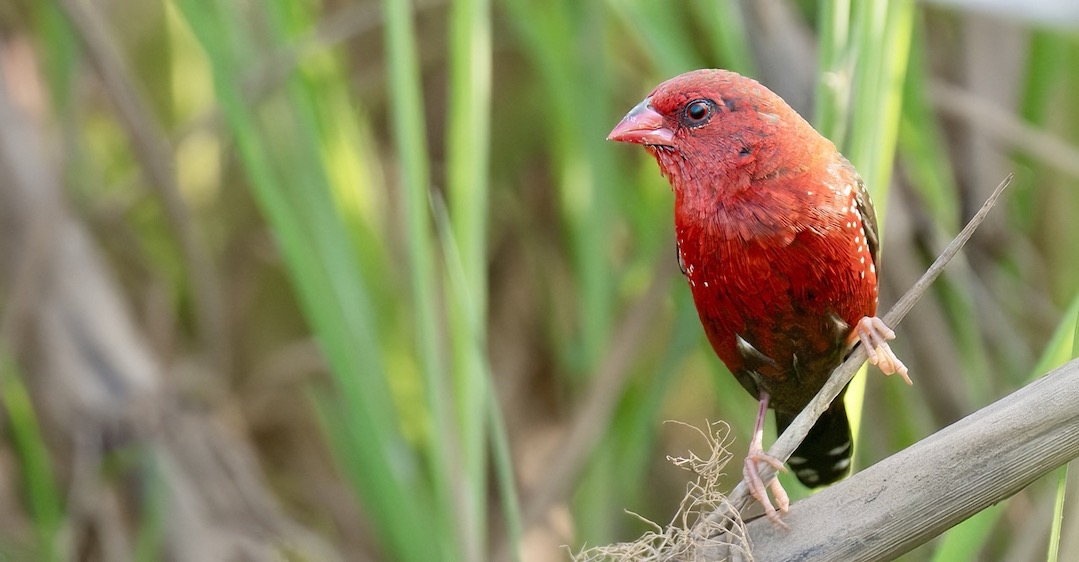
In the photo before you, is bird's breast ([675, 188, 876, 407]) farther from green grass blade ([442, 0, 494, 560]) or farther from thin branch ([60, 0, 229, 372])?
thin branch ([60, 0, 229, 372])

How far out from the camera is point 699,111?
1678mm

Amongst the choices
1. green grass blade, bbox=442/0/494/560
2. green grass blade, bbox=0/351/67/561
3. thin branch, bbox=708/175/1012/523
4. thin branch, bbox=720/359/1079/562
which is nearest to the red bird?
thin branch, bbox=708/175/1012/523

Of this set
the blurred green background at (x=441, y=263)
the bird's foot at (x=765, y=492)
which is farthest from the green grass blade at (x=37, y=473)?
the bird's foot at (x=765, y=492)

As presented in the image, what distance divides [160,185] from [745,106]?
1.67 m

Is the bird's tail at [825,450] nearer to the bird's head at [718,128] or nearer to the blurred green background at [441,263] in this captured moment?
the blurred green background at [441,263]

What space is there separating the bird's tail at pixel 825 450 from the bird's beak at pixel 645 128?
1.60ft

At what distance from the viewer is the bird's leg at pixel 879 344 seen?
5.07 ft

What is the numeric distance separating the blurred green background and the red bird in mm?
100

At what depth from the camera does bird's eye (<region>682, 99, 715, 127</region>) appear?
1.67m

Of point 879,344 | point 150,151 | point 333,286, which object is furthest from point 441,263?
point 879,344

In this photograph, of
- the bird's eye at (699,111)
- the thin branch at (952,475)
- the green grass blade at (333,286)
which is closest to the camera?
the thin branch at (952,475)

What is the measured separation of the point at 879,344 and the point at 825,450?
34 centimetres

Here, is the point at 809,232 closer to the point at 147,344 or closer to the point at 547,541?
the point at 547,541

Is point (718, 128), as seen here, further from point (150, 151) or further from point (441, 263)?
point (441, 263)
